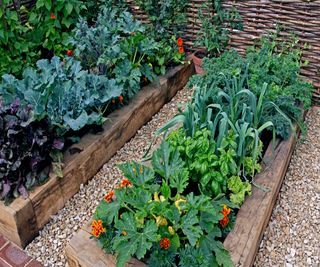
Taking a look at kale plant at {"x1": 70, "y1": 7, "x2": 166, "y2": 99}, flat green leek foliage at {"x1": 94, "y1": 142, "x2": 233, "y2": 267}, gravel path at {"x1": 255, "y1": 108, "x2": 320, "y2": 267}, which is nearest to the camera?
flat green leek foliage at {"x1": 94, "y1": 142, "x2": 233, "y2": 267}

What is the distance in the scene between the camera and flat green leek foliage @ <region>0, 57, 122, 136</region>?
2.30 meters

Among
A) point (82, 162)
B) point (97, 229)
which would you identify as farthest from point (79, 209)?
point (97, 229)

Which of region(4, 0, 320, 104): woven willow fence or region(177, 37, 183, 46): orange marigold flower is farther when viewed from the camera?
region(177, 37, 183, 46): orange marigold flower

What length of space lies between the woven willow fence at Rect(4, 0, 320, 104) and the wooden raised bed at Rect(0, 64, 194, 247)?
695mm

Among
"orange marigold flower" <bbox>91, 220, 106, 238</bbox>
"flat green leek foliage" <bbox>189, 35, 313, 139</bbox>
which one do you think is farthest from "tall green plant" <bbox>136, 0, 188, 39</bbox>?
"orange marigold flower" <bbox>91, 220, 106, 238</bbox>

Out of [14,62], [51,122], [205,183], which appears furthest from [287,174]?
[14,62]

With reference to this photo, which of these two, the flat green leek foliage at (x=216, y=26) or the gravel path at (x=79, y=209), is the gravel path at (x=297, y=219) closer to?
the gravel path at (x=79, y=209)

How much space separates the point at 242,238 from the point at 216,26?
2.20 m

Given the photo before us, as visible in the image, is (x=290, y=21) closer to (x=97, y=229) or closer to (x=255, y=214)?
(x=255, y=214)

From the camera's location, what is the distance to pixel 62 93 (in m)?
2.39

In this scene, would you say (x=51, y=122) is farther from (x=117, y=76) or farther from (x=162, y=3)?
(x=162, y=3)

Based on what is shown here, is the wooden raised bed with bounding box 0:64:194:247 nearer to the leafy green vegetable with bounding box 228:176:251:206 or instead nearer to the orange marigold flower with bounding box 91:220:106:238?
the orange marigold flower with bounding box 91:220:106:238

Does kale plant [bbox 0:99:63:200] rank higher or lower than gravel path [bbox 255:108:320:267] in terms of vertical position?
higher

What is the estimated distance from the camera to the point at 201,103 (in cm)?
231
